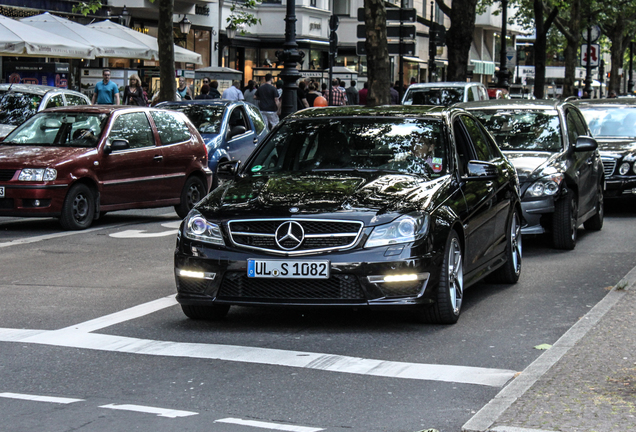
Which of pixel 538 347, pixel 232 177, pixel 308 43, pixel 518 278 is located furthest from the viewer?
pixel 308 43

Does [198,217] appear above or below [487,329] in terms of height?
above

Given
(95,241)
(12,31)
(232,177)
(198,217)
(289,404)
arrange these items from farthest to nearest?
(12,31)
(95,241)
(232,177)
(198,217)
(289,404)

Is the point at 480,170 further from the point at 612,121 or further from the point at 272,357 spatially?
the point at 612,121

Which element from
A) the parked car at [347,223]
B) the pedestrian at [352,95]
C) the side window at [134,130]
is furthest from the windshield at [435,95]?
the parked car at [347,223]

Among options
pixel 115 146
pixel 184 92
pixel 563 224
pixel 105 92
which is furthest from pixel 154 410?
pixel 184 92

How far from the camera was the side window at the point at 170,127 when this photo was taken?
1627 centimetres

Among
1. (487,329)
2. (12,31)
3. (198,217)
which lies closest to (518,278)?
(487,329)

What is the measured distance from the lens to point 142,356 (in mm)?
7000

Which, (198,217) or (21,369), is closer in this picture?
(21,369)

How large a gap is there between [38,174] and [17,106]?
651 centimetres

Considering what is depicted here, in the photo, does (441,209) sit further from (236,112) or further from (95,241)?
(236,112)

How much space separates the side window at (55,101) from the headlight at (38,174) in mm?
6132

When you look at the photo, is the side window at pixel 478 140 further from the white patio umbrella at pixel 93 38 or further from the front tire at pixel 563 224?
the white patio umbrella at pixel 93 38

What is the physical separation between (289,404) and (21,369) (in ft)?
Answer: 5.70
